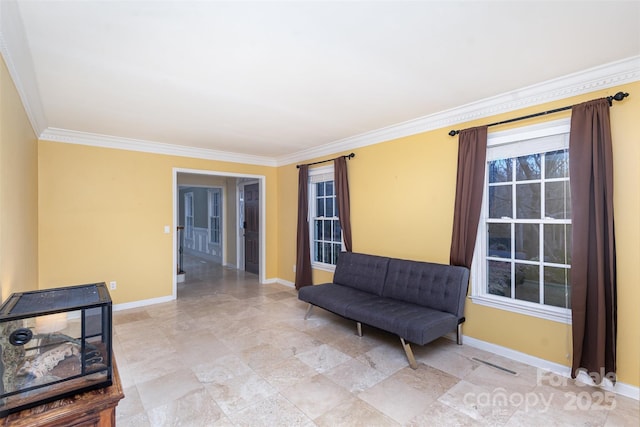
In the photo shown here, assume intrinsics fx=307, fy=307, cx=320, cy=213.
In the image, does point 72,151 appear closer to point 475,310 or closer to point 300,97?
point 300,97

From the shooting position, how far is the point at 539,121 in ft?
9.00

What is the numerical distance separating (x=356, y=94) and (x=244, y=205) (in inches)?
194

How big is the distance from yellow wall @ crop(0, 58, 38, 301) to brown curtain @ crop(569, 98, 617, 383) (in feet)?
13.0

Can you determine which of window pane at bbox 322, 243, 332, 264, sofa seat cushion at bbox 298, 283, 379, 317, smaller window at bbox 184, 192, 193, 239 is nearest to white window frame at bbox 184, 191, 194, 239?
smaller window at bbox 184, 192, 193, 239

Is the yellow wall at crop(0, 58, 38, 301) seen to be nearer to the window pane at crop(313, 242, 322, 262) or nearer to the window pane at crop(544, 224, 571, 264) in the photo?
the window pane at crop(313, 242, 322, 262)

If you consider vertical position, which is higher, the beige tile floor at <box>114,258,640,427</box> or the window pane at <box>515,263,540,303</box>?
the window pane at <box>515,263,540,303</box>

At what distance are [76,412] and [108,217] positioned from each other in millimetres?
3927

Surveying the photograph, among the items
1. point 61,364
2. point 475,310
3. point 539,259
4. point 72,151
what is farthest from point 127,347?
point 539,259

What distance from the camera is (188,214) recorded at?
428 inches

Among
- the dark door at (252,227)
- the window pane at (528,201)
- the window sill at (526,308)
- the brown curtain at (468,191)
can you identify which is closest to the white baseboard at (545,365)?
the window sill at (526,308)

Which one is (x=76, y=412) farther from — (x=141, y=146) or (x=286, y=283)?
(x=286, y=283)

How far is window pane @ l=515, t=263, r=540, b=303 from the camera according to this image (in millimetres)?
2850

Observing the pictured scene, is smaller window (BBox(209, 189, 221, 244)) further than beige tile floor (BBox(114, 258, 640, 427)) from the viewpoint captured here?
Yes

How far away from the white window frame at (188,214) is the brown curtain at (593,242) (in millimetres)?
10273
